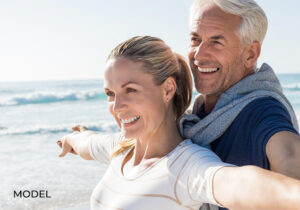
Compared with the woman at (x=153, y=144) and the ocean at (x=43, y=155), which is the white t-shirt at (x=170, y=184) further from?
the ocean at (x=43, y=155)

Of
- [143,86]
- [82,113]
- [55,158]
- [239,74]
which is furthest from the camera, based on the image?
[82,113]

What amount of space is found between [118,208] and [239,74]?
88cm

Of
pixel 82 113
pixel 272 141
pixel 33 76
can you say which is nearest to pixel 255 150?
pixel 272 141

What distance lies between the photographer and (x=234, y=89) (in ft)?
6.12

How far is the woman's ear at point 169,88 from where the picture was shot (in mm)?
1799

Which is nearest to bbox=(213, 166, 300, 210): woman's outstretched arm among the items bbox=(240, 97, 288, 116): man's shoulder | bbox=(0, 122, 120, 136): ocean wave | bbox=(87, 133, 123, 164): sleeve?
bbox=(240, 97, 288, 116): man's shoulder

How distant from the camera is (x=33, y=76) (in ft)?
109

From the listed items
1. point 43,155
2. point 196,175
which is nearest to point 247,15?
point 196,175

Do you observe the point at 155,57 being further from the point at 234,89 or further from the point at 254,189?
the point at 254,189

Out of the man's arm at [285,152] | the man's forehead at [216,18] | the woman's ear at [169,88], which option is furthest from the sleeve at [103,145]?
the man's arm at [285,152]

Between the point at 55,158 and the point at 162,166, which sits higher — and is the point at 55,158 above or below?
below

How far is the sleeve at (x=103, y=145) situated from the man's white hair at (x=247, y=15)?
88cm

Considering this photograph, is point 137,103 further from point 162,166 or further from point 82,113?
point 82,113

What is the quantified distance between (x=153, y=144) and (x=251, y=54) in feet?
2.21
